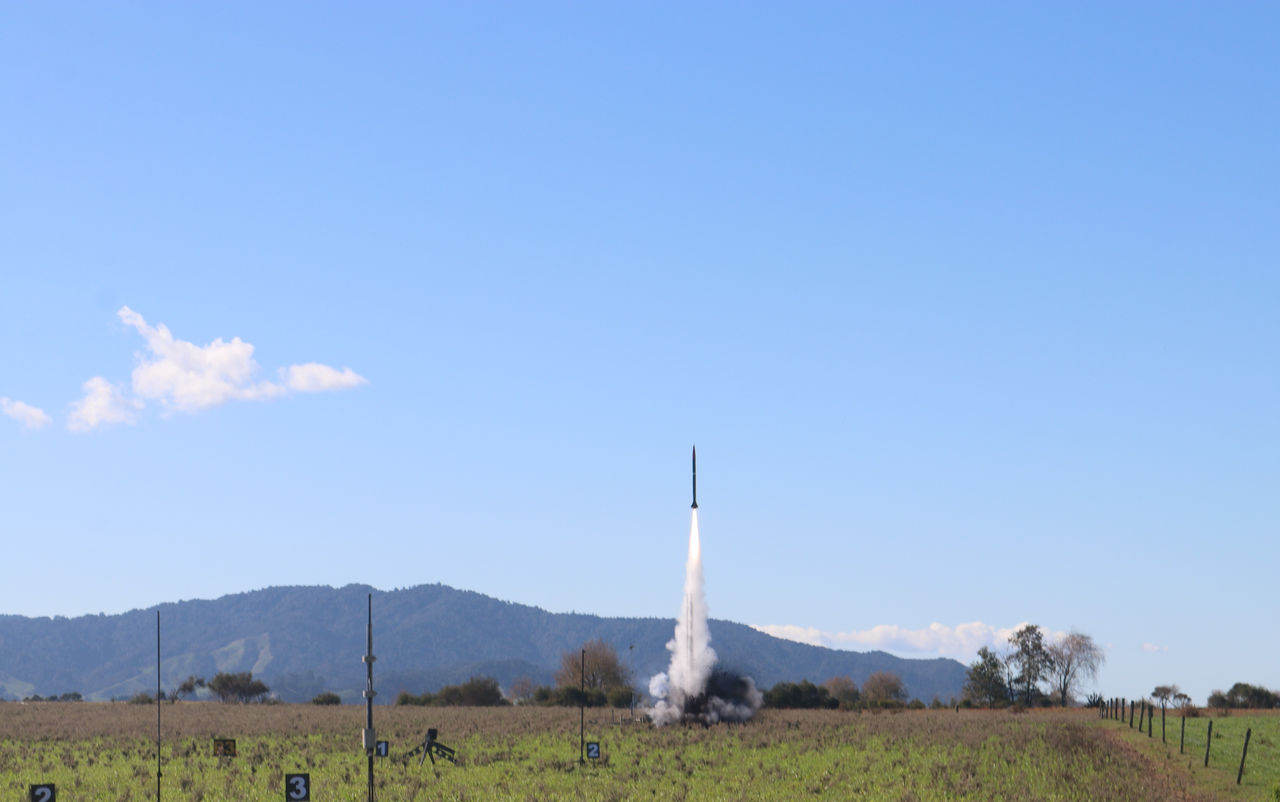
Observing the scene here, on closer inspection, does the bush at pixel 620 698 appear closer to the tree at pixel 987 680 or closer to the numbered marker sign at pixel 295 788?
Answer: the tree at pixel 987 680

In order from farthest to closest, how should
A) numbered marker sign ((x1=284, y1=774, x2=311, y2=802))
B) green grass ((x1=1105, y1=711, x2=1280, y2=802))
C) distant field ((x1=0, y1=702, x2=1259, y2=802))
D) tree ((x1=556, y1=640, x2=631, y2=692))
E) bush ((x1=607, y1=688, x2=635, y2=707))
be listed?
tree ((x1=556, y1=640, x2=631, y2=692)) → bush ((x1=607, y1=688, x2=635, y2=707)) → green grass ((x1=1105, y1=711, x2=1280, y2=802)) → distant field ((x1=0, y1=702, x2=1259, y2=802)) → numbered marker sign ((x1=284, y1=774, x2=311, y2=802))

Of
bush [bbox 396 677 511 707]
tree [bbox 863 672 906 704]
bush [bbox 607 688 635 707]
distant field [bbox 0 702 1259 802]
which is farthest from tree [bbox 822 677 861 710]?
bush [bbox 396 677 511 707]

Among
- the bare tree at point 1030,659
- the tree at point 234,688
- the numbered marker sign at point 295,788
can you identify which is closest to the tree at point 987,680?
the bare tree at point 1030,659

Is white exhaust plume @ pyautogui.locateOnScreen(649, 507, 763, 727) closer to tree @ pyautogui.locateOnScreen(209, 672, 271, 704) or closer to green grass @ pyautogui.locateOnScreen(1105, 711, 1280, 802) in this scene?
green grass @ pyautogui.locateOnScreen(1105, 711, 1280, 802)

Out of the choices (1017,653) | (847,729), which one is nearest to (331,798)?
(847,729)

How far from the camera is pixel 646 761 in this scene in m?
64.2

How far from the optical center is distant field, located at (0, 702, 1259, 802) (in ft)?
170

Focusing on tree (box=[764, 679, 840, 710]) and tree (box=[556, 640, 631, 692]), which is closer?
tree (box=[764, 679, 840, 710])

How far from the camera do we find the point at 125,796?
51500 mm

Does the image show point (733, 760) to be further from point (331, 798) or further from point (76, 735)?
point (76, 735)

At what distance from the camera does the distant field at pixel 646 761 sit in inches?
2041

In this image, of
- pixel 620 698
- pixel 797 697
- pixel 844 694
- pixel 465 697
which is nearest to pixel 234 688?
pixel 465 697

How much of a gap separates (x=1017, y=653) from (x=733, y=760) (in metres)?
101

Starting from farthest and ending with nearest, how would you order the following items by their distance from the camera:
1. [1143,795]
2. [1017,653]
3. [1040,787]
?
[1017,653]
[1040,787]
[1143,795]
